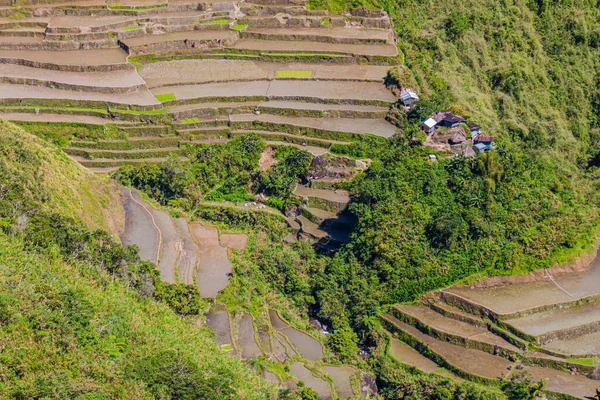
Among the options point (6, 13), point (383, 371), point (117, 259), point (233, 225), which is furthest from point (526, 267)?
point (6, 13)

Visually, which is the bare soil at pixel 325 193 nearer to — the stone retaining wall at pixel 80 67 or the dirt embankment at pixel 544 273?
the dirt embankment at pixel 544 273

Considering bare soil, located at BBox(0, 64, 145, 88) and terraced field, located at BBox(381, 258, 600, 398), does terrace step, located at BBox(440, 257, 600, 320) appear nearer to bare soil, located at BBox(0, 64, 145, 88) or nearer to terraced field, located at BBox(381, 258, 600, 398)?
terraced field, located at BBox(381, 258, 600, 398)

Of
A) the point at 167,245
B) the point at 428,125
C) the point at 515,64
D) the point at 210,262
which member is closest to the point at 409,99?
the point at 428,125

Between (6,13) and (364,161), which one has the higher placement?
(6,13)

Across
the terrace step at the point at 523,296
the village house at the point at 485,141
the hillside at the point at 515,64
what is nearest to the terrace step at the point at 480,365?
the terrace step at the point at 523,296

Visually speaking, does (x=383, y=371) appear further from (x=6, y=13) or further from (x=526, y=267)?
(x=6, y=13)
